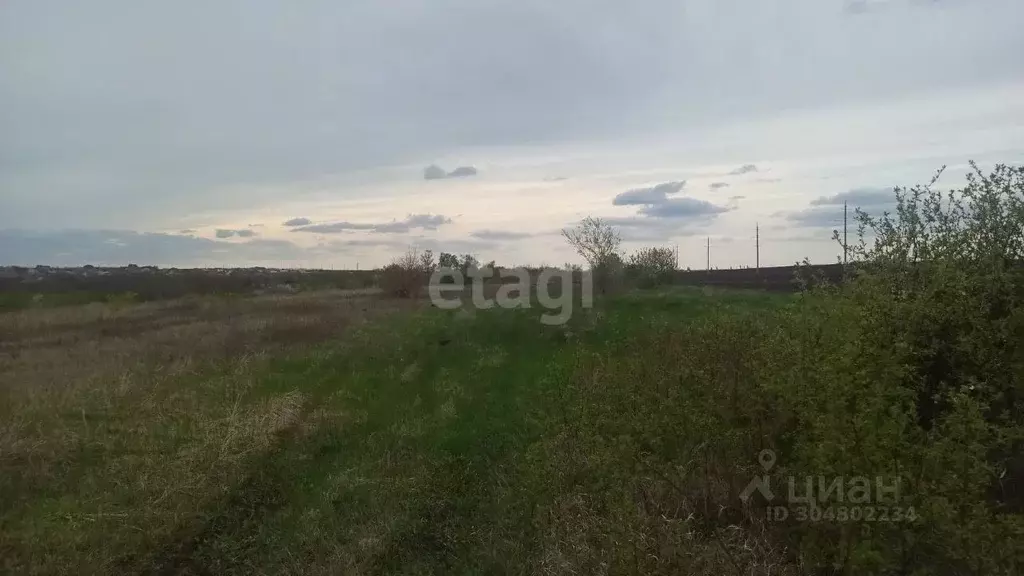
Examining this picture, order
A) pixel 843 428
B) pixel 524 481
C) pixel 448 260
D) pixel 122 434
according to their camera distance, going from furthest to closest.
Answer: pixel 448 260, pixel 122 434, pixel 524 481, pixel 843 428

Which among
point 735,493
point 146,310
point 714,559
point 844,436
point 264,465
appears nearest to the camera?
point 844,436

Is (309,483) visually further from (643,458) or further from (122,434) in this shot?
(643,458)

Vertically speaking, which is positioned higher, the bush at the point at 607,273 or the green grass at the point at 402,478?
the bush at the point at 607,273

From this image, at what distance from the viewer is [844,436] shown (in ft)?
13.4

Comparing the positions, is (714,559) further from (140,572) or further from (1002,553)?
(140,572)

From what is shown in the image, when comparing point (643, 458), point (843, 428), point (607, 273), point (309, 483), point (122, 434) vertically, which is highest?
point (607, 273)

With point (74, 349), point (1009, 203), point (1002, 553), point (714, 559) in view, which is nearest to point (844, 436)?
point (1002, 553)

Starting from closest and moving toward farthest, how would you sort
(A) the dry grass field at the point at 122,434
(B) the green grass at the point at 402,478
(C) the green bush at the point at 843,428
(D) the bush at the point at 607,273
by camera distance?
(C) the green bush at the point at 843,428
(B) the green grass at the point at 402,478
(A) the dry grass field at the point at 122,434
(D) the bush at the point at 607,273

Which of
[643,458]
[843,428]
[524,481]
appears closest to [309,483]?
[524,481]

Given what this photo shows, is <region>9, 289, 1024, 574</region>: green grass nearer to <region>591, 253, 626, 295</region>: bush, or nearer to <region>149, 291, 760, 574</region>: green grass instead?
<region>149, 291, 760, 574</region>: green grass

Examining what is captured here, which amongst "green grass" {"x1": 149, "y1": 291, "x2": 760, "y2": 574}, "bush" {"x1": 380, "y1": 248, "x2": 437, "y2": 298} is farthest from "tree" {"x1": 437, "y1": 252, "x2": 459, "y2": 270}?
"green grass" {"x1": 149, "y1": 291, "x2": 760, "y2": 574}

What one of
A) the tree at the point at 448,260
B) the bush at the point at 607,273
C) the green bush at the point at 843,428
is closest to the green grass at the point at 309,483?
the green bush at the point at 843,428

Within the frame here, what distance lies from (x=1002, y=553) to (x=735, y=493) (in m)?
2.10

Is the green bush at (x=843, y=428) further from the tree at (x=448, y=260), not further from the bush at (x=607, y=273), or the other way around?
the tree at (x=448, y=260)
